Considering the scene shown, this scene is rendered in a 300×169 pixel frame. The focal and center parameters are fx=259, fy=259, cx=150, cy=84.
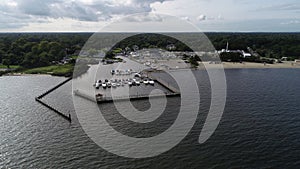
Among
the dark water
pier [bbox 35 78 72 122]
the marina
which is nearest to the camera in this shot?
the dark water

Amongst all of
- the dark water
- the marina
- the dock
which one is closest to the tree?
the dark water

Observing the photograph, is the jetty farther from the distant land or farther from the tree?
the tree

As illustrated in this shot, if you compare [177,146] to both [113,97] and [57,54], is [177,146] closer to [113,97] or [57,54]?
[113,97]

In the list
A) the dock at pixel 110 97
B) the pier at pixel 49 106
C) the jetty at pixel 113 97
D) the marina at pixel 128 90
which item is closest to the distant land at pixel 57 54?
the pier at pixel 49 106

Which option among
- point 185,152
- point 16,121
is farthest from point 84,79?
point 185,152

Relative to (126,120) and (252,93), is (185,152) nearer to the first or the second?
(126,120)
